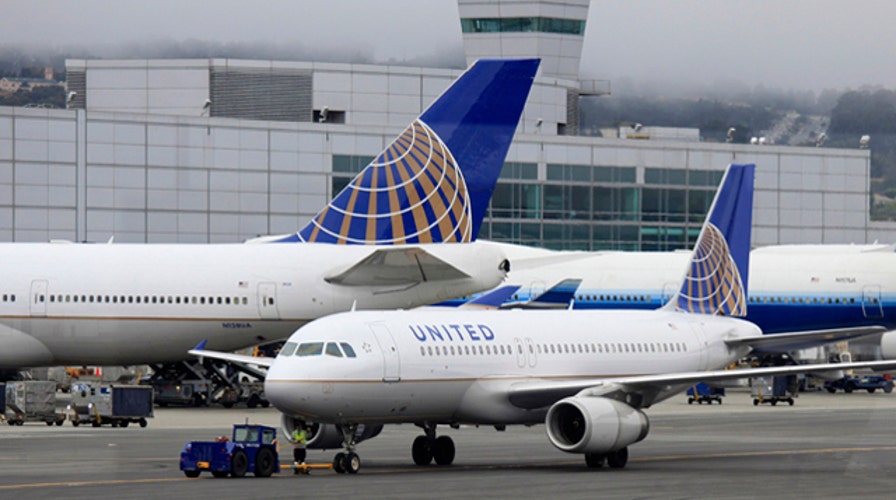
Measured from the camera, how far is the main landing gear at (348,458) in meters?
31.3

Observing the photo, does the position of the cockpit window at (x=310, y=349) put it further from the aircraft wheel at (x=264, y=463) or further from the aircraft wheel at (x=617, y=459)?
the aircraft wheel at (x=617, y=459)

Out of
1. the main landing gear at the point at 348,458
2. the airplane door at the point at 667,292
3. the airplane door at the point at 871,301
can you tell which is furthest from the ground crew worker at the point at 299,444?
the airplane door at the point at 871,301

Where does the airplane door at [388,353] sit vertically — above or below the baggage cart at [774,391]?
above

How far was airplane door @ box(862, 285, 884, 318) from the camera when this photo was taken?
248 feet

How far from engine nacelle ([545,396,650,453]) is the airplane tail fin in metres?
10.3

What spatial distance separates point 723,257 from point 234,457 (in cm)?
2026

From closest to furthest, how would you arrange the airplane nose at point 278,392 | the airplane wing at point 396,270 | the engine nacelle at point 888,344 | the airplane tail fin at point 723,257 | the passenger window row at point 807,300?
1. the airplane nose at point 278,392
2. the airplane tail fin at point 723,257
3. the airplane wing at point 396,270
4. the passenger window row at point 807,300
5. the engine nacelle at point 888,344

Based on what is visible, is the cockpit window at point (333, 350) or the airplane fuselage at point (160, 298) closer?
the cockpit window at point (333, 350)

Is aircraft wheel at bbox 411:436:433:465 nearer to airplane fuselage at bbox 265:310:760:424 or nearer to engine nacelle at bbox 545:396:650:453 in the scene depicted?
airplane fuselage at bbox 265:310:760:424

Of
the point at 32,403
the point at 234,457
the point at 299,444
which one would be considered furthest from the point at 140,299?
the point at 234,457

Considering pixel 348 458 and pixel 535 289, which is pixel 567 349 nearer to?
pixel 348 458

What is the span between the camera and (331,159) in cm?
8512

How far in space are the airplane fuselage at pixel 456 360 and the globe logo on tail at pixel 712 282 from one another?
3066 millimetres

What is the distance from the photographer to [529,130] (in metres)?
95.2
